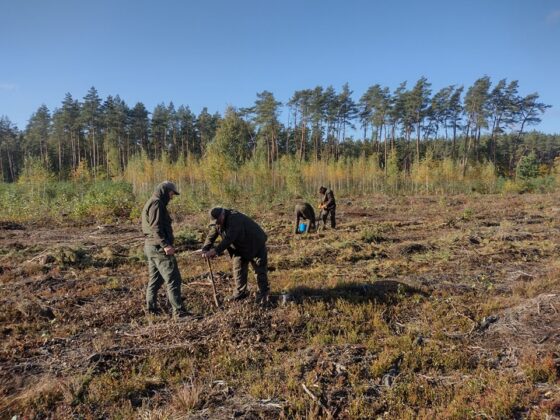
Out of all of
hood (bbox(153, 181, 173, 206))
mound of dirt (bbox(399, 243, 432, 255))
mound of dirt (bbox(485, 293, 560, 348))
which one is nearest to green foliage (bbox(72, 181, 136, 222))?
hood (bbox(153, 181, 173, 206))

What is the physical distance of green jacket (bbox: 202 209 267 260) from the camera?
5570mm

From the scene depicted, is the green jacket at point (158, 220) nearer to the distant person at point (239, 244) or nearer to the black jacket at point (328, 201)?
the distant person at point (239, 244)

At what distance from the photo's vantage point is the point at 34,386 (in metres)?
3.76

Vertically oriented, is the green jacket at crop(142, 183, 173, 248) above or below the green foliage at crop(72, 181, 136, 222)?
above

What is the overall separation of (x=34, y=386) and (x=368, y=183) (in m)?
41.1

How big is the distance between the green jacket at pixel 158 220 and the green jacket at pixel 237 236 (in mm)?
626

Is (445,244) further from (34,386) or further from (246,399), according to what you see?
(34,386)

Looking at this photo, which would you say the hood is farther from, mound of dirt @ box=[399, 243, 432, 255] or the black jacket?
the black jacket

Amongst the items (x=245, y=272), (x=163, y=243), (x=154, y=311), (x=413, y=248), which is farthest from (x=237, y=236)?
(x=413, y=248)

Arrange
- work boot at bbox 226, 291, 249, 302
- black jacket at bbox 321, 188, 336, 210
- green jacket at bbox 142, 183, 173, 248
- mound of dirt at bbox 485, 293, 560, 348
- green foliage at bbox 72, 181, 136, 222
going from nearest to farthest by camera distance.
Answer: mound of dirt at bbox 485, 293, 560, 348, green jacket at bbox 142, 183, 173, 248, work boot at bbox 226, 291, 249, 302, black jacket at bbox 321, 188, 336, 210, green foliage at bbox 72, 181, 136, 222

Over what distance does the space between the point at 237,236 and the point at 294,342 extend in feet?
5.87

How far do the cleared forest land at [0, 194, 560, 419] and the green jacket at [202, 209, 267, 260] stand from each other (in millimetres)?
866

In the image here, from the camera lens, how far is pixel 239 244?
5.90 metres

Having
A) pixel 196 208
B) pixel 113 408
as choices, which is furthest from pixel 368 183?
pixel 113 408
